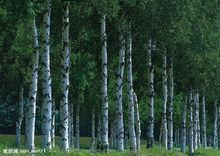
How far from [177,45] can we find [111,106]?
1756cm

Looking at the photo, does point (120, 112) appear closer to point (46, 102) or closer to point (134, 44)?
point (46, 102)

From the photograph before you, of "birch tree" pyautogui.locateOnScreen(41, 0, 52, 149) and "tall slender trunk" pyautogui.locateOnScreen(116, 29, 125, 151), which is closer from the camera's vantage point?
"birch tree" pyautogui.locateOnScreen(41, 0, 52, 149)

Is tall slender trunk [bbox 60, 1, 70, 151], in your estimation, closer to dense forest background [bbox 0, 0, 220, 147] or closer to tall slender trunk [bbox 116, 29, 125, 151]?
dense forest background [bbox 0, 0, 220, 147]

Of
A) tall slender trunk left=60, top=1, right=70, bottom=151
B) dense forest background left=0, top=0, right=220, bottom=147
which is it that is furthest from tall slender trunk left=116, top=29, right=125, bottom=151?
tall slender trunk left=60, top=1, right=70, bottom=151

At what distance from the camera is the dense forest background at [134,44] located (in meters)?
33.0

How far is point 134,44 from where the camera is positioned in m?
40.5

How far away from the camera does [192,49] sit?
141 ft

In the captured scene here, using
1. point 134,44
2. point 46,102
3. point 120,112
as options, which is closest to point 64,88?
point 46,102

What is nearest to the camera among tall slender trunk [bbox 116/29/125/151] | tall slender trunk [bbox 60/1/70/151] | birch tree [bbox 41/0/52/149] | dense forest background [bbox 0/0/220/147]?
birch tree [bbox 41/0/52/149]

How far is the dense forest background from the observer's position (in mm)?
33031

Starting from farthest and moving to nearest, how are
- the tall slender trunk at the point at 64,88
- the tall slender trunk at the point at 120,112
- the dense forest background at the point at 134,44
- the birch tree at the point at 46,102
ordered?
the dense forest background at the point at 134,44 < the tall slender trunk at the point at 120,112 < the tall slender trunk at the point at 64,88 < the birch tree at the point at 46,102

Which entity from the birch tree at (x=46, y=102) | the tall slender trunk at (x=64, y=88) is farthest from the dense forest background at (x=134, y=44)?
the birch tree at (x=46, y=102)

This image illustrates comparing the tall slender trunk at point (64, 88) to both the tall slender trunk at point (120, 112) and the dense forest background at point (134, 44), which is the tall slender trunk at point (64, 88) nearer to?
the dense forest background at point (134, 44)

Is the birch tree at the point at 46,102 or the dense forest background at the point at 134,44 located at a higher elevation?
the dense forest background at the point at 134,44
